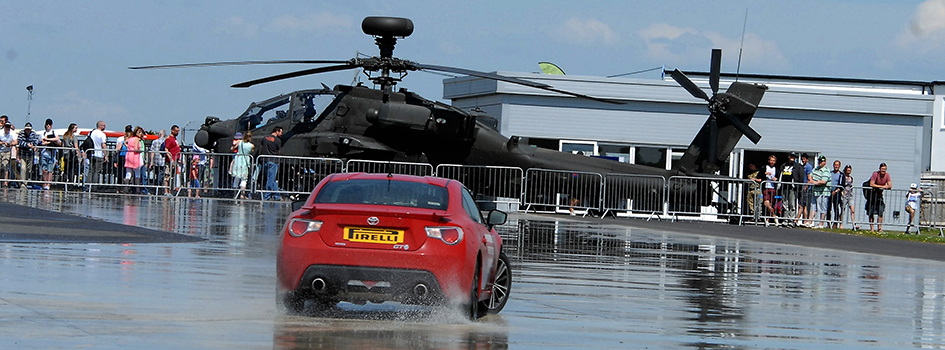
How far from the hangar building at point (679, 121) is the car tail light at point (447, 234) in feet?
95.9

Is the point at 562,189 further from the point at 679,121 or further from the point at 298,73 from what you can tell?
A: the point at 679,121

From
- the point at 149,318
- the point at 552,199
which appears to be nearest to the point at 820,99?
the point at 552,199

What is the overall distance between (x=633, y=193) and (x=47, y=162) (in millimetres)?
14644

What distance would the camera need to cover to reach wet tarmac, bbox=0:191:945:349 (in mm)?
8883

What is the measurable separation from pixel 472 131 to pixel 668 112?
12.2 meters

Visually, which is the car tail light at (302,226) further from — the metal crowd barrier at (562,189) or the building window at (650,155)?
the building window at (650,155)

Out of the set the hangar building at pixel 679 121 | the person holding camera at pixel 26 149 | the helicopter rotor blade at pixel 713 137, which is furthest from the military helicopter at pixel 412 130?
the hangar building at pixel 679 121

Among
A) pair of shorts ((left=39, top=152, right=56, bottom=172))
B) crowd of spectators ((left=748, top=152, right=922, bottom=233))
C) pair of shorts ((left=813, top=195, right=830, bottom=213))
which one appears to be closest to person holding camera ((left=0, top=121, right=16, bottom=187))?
pair of shorts ((left=39, top=152, right=56, bottom=172))

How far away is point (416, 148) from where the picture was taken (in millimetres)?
30250

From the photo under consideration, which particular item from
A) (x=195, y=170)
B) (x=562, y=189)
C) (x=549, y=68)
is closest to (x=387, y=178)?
(x=562, y=189)

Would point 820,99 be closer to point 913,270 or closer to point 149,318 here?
point 913,270

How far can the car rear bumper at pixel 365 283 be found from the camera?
970 cm

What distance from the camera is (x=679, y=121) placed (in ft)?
133

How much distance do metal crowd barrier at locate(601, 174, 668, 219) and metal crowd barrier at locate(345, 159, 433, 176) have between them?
4.48 meters
